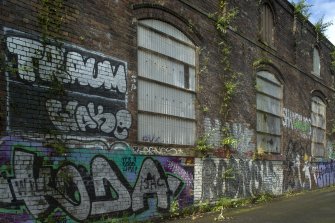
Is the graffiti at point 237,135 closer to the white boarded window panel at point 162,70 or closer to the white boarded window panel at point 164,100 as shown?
the white boarded window panel at point 164,100

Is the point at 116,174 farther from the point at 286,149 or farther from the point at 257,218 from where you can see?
the point at 286,149

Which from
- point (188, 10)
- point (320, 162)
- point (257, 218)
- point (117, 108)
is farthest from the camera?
point (320, 162)

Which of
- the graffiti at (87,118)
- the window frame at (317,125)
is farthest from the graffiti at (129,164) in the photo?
the window frame at (317,125)

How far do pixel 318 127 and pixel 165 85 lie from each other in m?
13.2

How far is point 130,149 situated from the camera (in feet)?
30.7

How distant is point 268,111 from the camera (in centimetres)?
1628

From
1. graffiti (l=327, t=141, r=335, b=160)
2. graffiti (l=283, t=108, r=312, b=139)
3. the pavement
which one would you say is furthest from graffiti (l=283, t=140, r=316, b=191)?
graffiti (l=327, t=141, r=335, b=160)

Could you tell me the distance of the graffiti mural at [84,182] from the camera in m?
6.98

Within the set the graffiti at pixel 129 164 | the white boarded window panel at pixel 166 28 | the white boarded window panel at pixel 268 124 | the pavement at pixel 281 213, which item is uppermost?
the white boarded window panel at pixel 166 28

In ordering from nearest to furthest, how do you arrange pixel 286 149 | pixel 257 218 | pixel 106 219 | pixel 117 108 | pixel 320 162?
pixel 106 219, pixel 117 108, pixel 257 218, pixel 286 149, pixel 320 162

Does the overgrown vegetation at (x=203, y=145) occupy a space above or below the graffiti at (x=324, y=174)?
above

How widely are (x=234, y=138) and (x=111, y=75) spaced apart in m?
5.55

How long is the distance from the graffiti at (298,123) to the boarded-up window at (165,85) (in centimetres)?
707

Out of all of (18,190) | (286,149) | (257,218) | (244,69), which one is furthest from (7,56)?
(286,149)
